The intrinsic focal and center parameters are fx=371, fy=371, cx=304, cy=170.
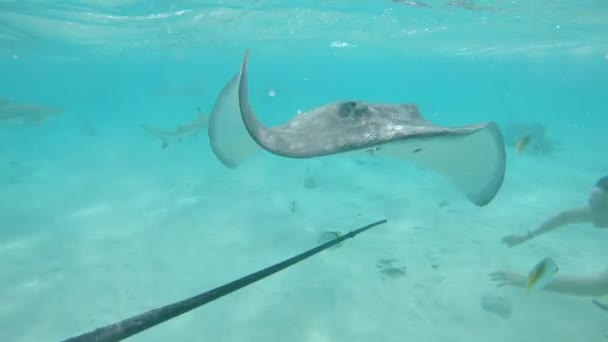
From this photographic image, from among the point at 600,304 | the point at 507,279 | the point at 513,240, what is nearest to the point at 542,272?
the point at 507,279

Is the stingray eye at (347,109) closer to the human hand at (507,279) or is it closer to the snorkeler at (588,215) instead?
the human hand at (507,279)

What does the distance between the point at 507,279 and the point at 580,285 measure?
104cm

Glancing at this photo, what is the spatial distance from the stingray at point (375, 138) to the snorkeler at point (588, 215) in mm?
2832

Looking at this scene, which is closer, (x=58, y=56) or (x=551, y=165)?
(x=551, y=165)

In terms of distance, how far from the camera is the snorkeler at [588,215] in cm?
578

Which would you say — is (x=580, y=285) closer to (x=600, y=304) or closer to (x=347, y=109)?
(x=600, y=304)

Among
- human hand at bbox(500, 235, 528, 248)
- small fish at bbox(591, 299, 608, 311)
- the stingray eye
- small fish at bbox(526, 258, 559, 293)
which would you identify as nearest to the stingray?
the stingray eye

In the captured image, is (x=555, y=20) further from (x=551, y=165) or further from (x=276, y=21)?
(x=276, y=21)

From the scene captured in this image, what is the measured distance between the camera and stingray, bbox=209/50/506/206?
3160mm

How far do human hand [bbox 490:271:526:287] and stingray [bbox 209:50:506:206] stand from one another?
257 centimetres

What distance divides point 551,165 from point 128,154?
20673 millimetres

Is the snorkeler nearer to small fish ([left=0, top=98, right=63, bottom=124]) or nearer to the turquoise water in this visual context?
the turquoise water

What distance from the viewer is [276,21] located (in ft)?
74.5

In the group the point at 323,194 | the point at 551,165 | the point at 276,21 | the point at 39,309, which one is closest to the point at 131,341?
the point at 39,309
